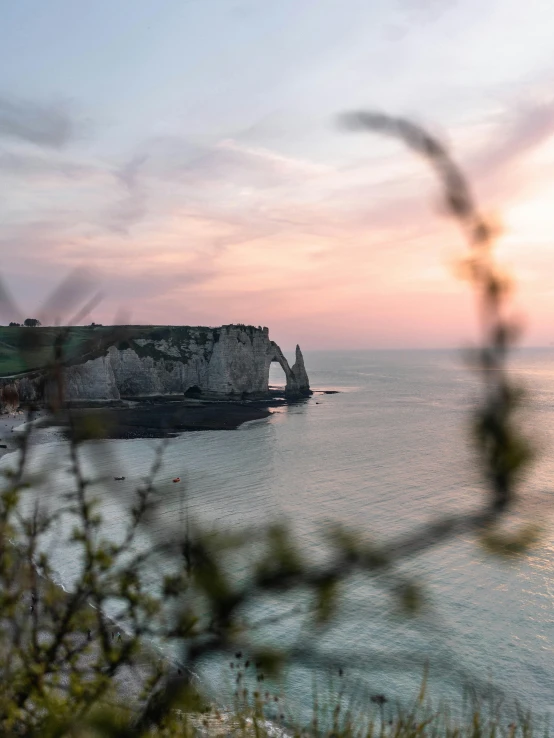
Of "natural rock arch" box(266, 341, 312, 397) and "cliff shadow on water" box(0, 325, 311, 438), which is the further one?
"natural rock arch" box(266, 341, 312, 397)

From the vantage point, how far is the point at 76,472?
166 cm

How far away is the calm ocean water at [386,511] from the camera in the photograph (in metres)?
2.15

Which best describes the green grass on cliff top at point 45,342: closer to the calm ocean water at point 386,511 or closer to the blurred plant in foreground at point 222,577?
the blurred plant in foreground at point 222,577

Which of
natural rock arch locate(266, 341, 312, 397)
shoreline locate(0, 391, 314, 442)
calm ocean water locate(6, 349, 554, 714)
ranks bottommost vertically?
calm ocean water locate(6, 349, 554, 714)

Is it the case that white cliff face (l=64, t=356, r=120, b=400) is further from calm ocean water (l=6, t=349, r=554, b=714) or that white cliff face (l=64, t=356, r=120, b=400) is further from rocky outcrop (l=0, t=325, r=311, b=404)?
calm ocean water (l=6, t=349, r=554, b=714)

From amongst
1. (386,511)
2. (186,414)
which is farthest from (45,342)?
(186,414)

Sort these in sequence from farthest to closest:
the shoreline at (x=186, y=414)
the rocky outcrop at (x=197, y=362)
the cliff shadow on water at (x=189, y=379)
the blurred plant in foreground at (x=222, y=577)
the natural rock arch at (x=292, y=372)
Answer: the natural rock arch at (x=292, y=372), the rocky outcrop at (x=197, y=362), the cliff shadow on water at (x=189, y=379), the shoreline at (x=186, y=414), the blurred plant in foreground at (x=222, y=577)

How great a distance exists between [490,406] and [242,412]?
72.2 metres

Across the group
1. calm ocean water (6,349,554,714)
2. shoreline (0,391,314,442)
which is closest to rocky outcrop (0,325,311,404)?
shoreline (0,391,314,442)

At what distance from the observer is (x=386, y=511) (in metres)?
30.0

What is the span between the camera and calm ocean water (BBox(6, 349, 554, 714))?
215cm

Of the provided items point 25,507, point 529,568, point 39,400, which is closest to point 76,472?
point 39,400

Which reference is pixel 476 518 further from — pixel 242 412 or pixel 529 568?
pixel 242 412

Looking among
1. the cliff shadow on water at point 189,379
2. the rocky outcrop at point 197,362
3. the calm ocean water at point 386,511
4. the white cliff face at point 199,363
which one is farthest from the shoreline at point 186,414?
the calm ocean water at point 386,511
